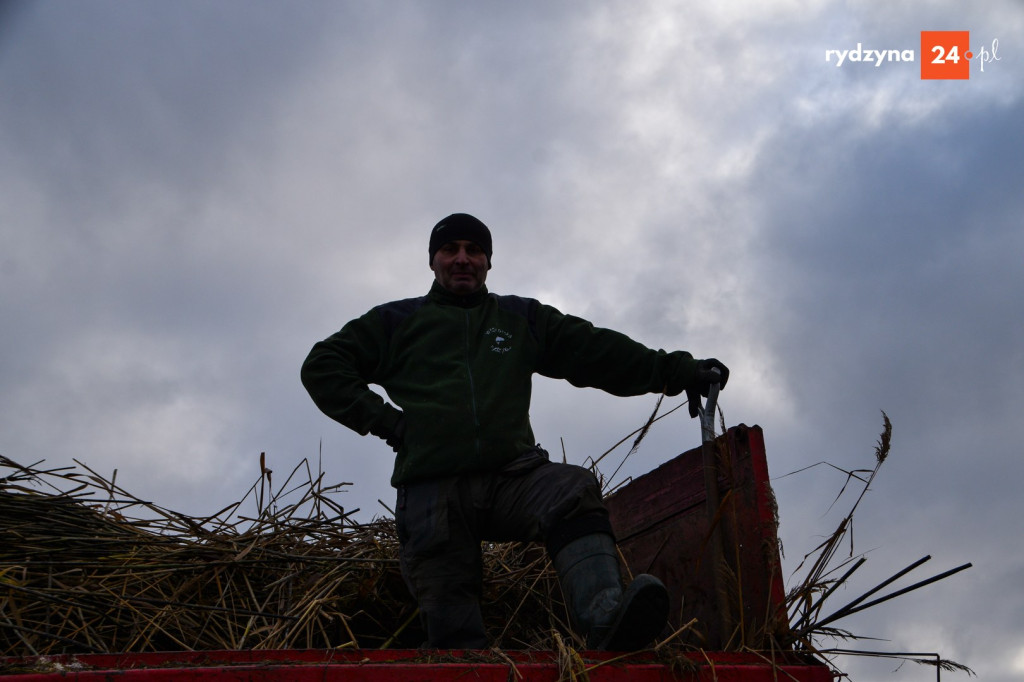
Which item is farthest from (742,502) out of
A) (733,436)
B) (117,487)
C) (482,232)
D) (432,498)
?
(117,487)

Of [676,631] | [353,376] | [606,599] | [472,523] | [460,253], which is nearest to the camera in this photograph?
[676,631]

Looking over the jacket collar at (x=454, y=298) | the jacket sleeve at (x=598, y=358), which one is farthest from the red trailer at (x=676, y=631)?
the jacket collar at (x=454, y=298)

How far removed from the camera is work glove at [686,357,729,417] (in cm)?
293

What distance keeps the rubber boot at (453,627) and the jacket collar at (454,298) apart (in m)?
1.07

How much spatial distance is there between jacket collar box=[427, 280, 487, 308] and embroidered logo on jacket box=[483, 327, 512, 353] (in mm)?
165

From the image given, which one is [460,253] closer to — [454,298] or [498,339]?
[454,298]

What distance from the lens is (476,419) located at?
2.77 meters

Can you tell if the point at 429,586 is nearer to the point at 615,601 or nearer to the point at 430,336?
the point at 615,601

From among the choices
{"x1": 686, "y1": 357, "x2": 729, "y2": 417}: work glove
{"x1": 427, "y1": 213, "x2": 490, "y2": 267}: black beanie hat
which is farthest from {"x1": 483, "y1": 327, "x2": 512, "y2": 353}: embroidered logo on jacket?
{"x1": 686, "y1": 357, "x2": 729, "y2": 417}: work glove

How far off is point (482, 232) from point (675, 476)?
3.67 feet

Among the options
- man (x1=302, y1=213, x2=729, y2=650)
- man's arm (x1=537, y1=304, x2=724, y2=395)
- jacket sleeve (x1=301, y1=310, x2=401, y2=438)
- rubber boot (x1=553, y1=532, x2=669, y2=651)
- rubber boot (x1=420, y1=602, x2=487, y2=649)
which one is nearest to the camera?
rubber boot (x1=553, y1=532, x2=669, y2=651)

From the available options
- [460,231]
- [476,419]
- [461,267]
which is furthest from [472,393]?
[460,231]

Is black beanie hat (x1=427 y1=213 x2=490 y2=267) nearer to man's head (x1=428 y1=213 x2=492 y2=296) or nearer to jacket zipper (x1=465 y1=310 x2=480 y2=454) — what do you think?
man's head (x1=428 y1=213 x2=492 y2=296)

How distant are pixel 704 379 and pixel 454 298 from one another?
916mm
